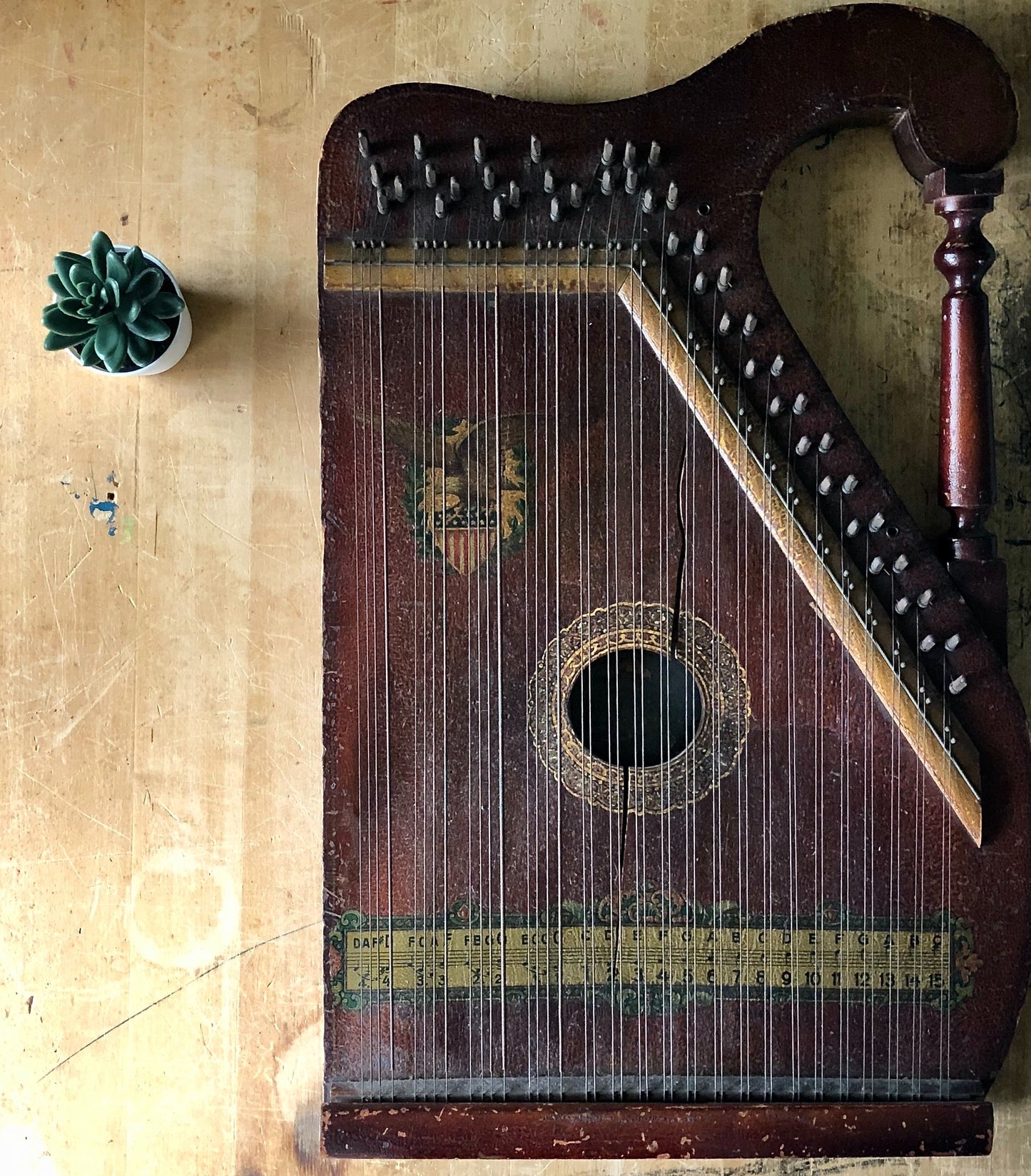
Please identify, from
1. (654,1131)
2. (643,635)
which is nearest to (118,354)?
(643,635)

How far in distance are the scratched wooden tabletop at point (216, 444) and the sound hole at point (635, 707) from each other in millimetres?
488

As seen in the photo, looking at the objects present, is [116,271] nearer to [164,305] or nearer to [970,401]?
[164,305]

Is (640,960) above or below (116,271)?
below

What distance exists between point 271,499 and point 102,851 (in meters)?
0.68

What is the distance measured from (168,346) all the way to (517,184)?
63 centimetres

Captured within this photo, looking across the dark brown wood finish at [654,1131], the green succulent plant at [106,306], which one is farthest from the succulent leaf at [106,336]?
the dark brown wood finish at [654,1131]

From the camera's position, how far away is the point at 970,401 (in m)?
1.42

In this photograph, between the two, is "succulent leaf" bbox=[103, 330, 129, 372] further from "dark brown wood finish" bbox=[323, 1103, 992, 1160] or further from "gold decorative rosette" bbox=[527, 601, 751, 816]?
"dark brown wood finish" bbox=[323, 1103, 992, 1160]

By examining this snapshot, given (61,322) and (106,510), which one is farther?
(106,510)

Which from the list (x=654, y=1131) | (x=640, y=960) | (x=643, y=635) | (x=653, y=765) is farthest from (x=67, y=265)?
(x=654, y=1131)

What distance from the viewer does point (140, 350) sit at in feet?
4.75

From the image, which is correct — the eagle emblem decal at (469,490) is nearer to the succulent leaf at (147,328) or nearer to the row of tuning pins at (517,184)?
the row of tuning pins at (517,184)

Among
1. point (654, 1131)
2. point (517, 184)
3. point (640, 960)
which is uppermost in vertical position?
point (517, 184)

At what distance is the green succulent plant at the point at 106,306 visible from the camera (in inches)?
54.9
